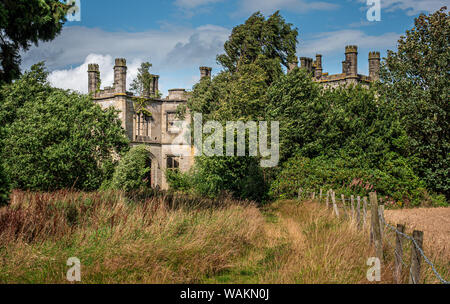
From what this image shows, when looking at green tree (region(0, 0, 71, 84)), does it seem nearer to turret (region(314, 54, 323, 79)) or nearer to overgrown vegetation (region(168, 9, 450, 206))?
overgrown vegetation (region(168, 9, 450, 206))

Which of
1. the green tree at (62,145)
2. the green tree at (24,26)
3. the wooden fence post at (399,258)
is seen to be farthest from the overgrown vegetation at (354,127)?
the wooden fence post at (399,258)

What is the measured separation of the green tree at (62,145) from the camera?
1834 centimetres

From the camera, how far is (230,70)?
26.3 m

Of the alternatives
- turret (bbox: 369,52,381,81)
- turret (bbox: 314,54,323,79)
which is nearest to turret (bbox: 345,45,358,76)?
turret (bbox: 369,52,381,81)

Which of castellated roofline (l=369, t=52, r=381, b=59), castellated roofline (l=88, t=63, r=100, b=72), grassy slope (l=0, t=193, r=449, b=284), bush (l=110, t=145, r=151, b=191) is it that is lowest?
grassy slope (l=0, t=193, r=449, b=284)

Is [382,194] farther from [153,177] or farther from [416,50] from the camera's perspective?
[153,177]

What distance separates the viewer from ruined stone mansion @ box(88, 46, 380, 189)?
3123 centimetres

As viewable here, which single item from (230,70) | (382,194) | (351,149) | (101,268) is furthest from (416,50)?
(101,268)

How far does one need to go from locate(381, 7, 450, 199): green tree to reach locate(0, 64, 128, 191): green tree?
50.9 feet

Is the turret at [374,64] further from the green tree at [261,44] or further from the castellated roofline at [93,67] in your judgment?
the castellated roofline at [93,67]

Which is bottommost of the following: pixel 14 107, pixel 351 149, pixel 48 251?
pixel 48 251

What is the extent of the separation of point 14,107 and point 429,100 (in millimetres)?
23712
